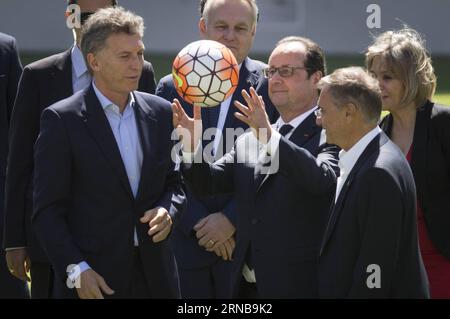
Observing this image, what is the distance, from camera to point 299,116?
18.6 ft

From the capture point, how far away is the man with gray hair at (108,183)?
497cm

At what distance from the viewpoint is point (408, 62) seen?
591cm

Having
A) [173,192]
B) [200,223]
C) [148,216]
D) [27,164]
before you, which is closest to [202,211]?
[200,223]

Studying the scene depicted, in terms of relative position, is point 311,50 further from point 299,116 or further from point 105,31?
point 105,31

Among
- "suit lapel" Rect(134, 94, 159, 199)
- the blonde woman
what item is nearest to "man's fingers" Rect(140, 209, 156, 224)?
"suit lapel" Rect(134, 94, 159, 199)

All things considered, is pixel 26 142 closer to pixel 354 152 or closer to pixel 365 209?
pixel 354 152

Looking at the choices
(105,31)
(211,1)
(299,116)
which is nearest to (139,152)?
(105,31)

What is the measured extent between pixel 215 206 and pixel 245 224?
2.50 ft

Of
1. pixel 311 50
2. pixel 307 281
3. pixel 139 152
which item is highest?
pixel 311 50

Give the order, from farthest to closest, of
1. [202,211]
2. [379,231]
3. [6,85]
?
1. [6,85]
2. [202,211]
3. [379,231]

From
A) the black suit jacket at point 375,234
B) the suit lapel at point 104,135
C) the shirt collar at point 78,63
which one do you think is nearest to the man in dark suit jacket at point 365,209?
the black suit jacket at point 375,234

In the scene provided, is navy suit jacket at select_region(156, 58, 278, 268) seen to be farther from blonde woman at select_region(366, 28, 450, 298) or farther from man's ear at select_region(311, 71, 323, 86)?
blonde woman at select_region(366, 28, 450, 298)

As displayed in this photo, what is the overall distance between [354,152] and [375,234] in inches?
20.5

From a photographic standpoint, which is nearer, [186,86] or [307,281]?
[307,281]
